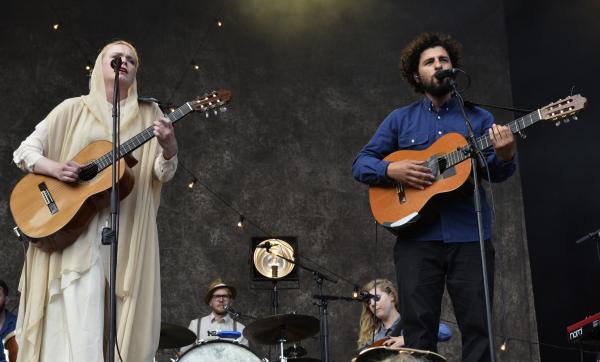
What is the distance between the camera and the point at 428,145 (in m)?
4.13

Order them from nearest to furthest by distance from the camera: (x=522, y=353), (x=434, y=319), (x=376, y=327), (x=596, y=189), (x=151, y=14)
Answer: (x=434, y=319) < (x=376, y=327) < (x=596, y=189) < (x=522, y=353) < (x=151, y=14)

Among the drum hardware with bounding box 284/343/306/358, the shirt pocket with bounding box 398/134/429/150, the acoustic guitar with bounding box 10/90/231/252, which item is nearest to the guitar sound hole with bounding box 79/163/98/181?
the acoustic guitar with bounding box 10/90/231/252

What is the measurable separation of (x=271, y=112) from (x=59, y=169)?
5787 mm

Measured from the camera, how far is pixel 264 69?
9.69 meters

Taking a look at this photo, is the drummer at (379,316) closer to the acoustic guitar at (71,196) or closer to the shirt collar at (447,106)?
the shirt collar at (447,106)

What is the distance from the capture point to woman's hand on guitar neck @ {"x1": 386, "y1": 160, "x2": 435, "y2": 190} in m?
3.96

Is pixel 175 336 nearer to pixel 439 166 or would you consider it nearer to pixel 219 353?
pixel 219 353

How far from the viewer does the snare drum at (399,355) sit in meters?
3.46

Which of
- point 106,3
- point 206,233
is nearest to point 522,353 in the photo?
point 206,233

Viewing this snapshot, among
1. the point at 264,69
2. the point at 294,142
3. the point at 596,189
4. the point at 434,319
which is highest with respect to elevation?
the point at 264,69

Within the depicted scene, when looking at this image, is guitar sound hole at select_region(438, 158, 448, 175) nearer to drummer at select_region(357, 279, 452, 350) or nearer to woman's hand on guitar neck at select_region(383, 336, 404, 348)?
woman's hand on guitar neck at select_region(383, 336, 404, 348)

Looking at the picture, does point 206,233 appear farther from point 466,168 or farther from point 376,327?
point 466,168

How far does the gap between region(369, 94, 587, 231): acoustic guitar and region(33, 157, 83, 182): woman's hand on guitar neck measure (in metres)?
1.54

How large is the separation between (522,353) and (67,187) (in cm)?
658
